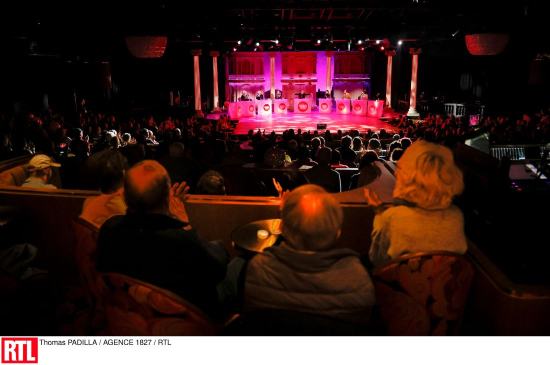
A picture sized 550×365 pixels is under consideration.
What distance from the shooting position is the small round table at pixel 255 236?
235 centimetres

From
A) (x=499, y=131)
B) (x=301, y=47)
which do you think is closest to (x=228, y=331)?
(x=499, y=131)

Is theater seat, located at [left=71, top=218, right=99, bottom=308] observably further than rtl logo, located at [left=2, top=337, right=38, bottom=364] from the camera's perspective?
Yes

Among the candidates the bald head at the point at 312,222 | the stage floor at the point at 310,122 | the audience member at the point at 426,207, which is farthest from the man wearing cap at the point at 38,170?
the stage floor at the point at 310,122

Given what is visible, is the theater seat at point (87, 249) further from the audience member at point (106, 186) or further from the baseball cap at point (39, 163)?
the baseball cap at point (39, 163)

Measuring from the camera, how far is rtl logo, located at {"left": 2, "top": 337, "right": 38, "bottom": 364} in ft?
5.52

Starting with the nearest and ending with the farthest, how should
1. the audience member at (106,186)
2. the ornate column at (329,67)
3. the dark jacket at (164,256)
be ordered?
the dark jacket at (164,256) < the audience member at (106,186) < the ornate column at (329,67)

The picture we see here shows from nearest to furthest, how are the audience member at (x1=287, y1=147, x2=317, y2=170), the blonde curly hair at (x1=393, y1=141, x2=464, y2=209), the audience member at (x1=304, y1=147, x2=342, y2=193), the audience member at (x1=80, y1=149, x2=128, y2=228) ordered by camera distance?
1. the blonde curly hair at (x1=393, y1=141, x2=464, y2=209)
2. the audience member at (x1=80, y1=149, x2=128, y2=228)
3. the audience member at (x1=304, y1=147, x2=342, y2=193)
4. the audience member at (x1=287, y1=147, x2=317, y2=170)

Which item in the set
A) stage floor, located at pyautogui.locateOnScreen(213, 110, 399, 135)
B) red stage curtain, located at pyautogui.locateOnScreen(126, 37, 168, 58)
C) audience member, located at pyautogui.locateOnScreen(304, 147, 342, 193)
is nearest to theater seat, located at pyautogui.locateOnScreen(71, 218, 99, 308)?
audience member, located at pyautogui.locateOnScreen(304, 147, 342, 193)

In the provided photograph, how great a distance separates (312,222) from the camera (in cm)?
140

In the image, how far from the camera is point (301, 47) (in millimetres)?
17844

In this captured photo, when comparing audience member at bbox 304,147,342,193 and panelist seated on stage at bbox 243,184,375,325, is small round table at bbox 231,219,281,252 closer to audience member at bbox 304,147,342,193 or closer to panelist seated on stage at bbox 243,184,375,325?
panelist seated on stage at bbox 243,184,375,325

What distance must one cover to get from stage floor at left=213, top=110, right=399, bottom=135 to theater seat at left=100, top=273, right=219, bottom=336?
465 inches

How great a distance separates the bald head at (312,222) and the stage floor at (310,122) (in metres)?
11.9

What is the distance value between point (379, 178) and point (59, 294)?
2.49 m
